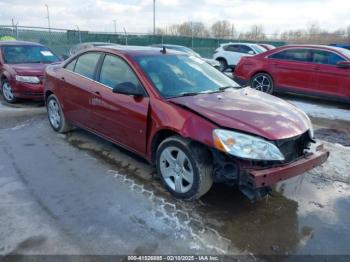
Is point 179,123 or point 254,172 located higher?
point 179,123

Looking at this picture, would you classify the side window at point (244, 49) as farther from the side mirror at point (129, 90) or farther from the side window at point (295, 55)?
the side mirror at point (129, 90)

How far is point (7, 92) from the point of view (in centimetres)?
808

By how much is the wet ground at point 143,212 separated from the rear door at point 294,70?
4496 mm

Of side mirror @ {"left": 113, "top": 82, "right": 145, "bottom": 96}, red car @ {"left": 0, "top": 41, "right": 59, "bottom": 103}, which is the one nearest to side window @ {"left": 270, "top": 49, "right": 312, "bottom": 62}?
red car @ {"left": 0, "top": 41, "right": 59, "bottom": 103}

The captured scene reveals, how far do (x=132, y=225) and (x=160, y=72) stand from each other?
1876 mm

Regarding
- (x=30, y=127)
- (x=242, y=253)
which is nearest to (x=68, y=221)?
(x=242, y=253)

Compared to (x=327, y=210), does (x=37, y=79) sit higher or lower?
higher

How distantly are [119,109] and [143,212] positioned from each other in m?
1.39

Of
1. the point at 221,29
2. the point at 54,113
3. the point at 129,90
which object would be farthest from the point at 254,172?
the point at 221,29

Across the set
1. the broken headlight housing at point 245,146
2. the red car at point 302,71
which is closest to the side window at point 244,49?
the red car at point 302,71

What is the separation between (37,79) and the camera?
7.64 metres

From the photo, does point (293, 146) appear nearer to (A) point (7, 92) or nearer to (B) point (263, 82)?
(B) point (263, 82)

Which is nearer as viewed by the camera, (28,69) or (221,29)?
(28,69)

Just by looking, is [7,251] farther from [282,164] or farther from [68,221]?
[282,164]
